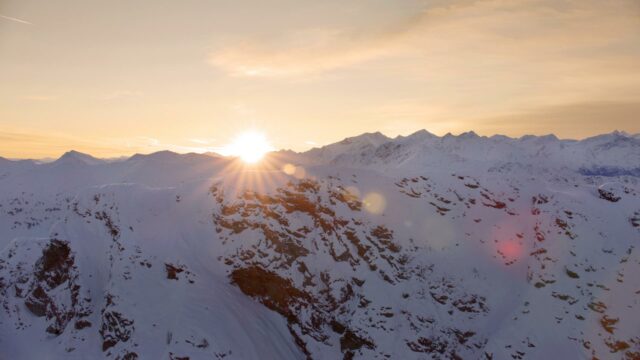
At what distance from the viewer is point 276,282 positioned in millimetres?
51219

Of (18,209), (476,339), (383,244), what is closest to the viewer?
(476,339)

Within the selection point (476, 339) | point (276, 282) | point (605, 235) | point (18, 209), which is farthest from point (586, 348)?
point (18, 209)

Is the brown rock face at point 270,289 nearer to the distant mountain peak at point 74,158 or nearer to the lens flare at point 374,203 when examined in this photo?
the lens flare at point 374,203

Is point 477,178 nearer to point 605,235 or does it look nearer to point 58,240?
point 605,235

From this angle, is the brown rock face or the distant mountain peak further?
the distant mountain peak

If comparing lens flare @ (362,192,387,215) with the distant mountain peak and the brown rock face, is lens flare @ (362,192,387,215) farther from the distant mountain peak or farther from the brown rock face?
the distant mountain peak

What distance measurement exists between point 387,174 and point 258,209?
86.8 feet

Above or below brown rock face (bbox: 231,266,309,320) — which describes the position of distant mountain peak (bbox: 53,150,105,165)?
above

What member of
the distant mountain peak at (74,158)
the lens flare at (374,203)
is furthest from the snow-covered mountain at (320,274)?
the distant mountain peak at (74,158)

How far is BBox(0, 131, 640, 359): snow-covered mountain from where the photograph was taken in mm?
45594

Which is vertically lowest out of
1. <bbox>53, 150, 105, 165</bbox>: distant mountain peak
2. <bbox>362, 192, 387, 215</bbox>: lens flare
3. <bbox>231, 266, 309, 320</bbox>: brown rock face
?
<bbox>231, 266, 309, 320</bbox>: brown rock face

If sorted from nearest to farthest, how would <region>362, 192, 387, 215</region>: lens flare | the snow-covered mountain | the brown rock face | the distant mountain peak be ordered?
the snow-covered mountain < the brown rock face < <region>362, 192, 387, 215</region>: lens flare < the distant mountain peak

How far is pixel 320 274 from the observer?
53.9 m

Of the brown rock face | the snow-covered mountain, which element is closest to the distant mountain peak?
the snow-covered mountain
